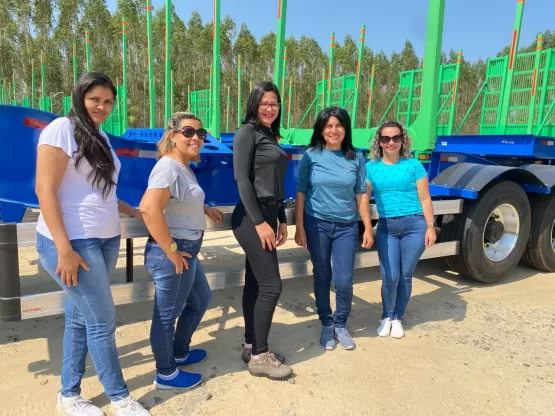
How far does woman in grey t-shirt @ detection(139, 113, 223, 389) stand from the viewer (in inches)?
82.2

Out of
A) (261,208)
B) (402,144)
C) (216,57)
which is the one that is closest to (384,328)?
(402,144)

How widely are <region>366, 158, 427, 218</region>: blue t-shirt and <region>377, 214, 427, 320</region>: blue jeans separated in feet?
0.20

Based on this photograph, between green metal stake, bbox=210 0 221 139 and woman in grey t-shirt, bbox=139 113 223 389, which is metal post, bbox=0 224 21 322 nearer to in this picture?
woman in grey t-shirt, bbox=139 113 223 389

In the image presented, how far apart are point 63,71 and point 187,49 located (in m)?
8.69

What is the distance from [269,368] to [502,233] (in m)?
3.32

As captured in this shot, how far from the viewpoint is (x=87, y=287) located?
78.0 inches

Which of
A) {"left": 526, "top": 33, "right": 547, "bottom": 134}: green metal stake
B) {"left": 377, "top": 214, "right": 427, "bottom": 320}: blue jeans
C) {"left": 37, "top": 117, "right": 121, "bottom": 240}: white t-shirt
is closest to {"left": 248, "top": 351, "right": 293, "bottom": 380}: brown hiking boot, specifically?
{"left": 377, "top": 214, "right": 427, "bottom": 320}: blue jeans

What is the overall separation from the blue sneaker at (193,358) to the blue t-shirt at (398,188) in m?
1.60

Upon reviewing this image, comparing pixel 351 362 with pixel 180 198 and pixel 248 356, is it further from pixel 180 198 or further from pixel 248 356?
pixel 180 198

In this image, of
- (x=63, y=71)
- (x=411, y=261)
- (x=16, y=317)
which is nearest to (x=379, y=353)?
(x=411, y=261)

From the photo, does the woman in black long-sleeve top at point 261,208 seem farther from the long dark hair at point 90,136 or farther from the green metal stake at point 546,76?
the green metal stake at point 546,76

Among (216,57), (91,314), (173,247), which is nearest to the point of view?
(91,314)

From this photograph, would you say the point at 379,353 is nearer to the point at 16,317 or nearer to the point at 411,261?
the point at 411,261

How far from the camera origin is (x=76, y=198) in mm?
1894
